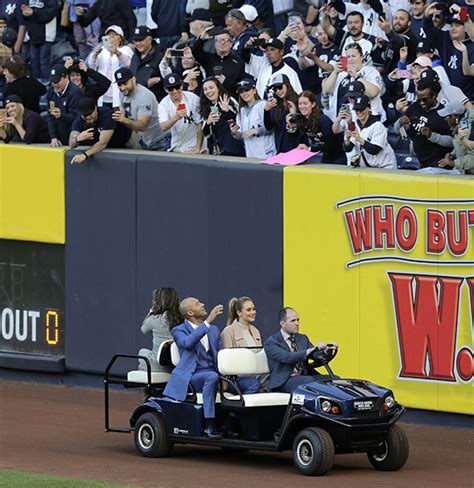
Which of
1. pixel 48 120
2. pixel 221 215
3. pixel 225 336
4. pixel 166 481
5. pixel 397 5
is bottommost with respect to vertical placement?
pixel 166 481

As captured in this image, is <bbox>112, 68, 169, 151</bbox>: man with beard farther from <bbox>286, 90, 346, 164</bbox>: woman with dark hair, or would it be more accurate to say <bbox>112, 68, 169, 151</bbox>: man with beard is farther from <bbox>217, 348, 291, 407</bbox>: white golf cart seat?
<bbox>217, 348, 291, 407</bbox>: white golf cart seat

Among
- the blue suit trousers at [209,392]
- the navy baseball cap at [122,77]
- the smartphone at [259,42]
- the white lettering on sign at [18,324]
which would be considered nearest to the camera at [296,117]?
the smartphone at [259,42]

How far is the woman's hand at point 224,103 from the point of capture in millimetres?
18312

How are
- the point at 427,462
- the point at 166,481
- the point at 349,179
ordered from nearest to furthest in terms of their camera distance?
the point at 166,481 → the point at 427,462 → the point at 349,179

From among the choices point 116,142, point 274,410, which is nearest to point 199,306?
point 274,410

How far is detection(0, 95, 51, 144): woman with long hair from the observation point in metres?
20.2

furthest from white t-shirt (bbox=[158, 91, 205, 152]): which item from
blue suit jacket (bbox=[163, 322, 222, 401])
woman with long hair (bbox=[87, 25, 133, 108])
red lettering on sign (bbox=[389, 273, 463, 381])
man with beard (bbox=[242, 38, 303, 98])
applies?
blue suit jacket (bbox=[163, 322, 222, 401])

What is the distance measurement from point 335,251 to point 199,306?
8.96 ft

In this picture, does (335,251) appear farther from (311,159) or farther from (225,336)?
(225,336)

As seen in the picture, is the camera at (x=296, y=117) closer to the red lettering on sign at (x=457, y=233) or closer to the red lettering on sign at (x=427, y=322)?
the red lettering on sign at (x=427, y=322)

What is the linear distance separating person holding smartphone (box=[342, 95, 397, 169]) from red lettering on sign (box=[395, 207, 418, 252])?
780 millimetres

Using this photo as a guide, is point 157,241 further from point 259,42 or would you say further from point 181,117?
point 259,42

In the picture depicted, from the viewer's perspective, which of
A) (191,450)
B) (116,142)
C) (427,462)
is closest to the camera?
(427,462)

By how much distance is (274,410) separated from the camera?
14.1 m
